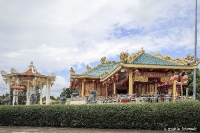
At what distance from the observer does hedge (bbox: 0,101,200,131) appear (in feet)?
33.0

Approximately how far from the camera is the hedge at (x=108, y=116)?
33.0ft

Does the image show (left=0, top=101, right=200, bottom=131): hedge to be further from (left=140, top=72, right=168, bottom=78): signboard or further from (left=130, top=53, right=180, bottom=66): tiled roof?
(left=140, top=72, right=168, bottom=78): signboard

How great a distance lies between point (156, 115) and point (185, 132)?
1.34m

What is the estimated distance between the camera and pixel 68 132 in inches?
396

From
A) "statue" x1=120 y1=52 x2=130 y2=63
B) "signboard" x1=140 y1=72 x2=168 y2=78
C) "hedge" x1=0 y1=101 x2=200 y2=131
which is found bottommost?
"hedge" x1=0 y1=101 x2=200 y2=131

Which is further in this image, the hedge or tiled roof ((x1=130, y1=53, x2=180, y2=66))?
tiled roof ((x1=130, y1=53, x2=180, y2=66))

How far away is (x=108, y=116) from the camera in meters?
11.1

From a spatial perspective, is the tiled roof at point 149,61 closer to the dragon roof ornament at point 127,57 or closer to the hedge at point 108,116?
the dragon roof ornament at point 127,57

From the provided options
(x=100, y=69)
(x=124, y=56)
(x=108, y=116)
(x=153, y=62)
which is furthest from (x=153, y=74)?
(x=100, y=69)

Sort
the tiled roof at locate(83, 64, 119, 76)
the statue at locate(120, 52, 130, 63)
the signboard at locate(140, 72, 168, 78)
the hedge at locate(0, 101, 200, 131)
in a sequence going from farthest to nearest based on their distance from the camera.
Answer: the tiled roof at locate(83, 64, 119, 76) < the signboard at locate(140, 72, 168, 78) < the statue at locate(120, 52, 130, 63) < the hedge at locate(0, 101, 200, 131)

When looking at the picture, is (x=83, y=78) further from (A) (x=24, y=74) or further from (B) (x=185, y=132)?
(B) (x=185, y=132)

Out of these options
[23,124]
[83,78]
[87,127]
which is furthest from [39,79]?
[87,127]

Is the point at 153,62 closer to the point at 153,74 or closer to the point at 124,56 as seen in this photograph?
the point at 153,74

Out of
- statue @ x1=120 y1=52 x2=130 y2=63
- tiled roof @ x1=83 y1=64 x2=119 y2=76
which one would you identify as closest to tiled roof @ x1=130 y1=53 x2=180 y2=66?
statue @ x1=120 y1=52 x2=130 y2=63
